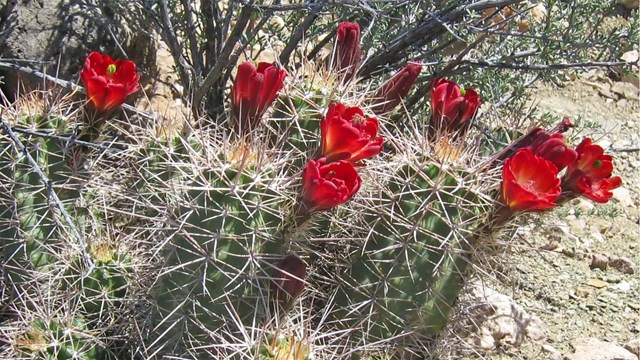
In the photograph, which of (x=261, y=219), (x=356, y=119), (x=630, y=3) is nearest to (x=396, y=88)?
(x=356, y=119)

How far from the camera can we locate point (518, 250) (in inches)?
97.1

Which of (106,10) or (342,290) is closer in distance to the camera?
(342,290)

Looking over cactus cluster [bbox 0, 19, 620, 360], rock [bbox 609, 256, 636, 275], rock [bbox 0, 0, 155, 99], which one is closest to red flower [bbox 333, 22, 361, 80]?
cactus cluster [bbox 0, 19, 620, 360]

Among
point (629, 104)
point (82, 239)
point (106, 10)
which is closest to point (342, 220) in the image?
point (82, 239)

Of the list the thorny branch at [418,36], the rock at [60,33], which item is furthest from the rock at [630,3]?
the rock at [60,33]

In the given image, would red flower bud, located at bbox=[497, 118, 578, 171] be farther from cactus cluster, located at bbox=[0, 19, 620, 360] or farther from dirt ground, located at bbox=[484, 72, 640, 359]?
dirt ground, located at bbox=[484, 72, 640, 359]

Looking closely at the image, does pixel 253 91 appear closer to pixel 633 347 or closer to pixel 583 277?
pixel 633 347

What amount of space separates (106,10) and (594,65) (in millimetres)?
1920

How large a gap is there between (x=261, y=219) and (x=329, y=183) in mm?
241

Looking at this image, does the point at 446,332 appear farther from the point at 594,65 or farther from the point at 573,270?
the point at 573,270

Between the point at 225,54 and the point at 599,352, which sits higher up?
the point at 225,54

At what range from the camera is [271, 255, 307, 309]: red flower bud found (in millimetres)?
2023

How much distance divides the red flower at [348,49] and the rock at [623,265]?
1.99 m

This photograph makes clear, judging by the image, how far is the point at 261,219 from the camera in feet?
6.70
